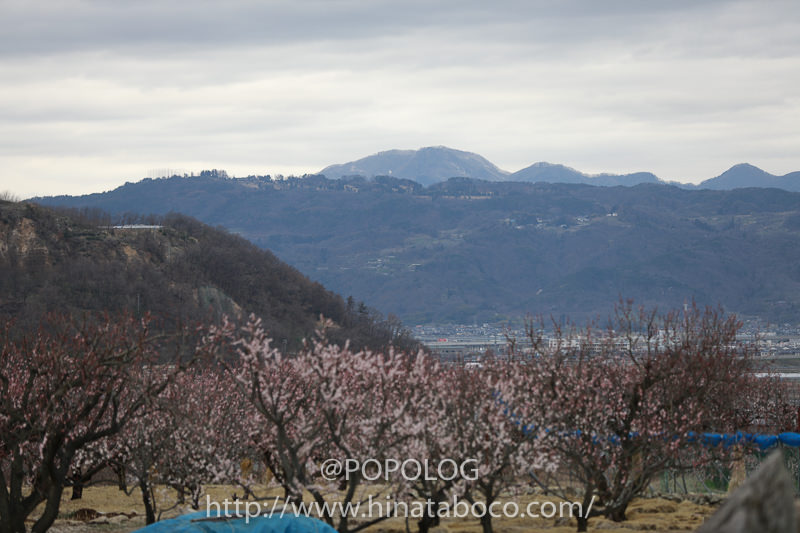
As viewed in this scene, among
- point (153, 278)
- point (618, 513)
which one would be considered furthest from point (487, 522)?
point (153, 278)

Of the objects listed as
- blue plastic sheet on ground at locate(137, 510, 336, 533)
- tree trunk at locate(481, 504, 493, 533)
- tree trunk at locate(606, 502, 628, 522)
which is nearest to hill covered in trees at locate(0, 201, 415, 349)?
tree trunk at locate(606, 502, 628, 522)

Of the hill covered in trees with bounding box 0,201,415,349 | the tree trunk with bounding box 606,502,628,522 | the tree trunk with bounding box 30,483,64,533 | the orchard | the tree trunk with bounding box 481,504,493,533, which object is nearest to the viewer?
the orchard

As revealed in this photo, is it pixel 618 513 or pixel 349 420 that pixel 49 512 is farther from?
pixel 618 513

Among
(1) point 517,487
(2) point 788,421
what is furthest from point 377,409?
(2) point 788,421

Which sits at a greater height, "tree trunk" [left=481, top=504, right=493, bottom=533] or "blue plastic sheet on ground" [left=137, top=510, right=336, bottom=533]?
"blue plastic sheet on ground" [left=137, top=510, right=336, bottom=533]

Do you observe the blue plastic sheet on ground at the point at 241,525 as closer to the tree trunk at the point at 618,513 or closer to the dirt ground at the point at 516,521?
the dirt ground at the point at 516,521

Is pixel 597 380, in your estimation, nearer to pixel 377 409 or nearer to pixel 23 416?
pixel 377 409

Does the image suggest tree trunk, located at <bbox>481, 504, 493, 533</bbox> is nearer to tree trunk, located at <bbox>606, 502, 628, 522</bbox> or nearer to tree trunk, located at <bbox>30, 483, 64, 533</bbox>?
tree trunk, located at <bbox>606, 502, 628, 522</bbox>

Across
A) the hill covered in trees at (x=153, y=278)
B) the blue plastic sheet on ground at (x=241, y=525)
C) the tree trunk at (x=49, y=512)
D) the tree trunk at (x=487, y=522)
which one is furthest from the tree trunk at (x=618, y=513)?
the hill covered in trees at (x=153, y=278)

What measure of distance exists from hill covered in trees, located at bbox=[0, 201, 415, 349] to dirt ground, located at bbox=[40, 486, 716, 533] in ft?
189

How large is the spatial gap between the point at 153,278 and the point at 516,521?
97.2 metres

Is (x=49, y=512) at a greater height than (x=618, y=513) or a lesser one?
greater

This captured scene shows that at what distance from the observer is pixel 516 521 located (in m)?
19.1

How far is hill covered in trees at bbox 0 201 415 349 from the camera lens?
95625 millimetres
